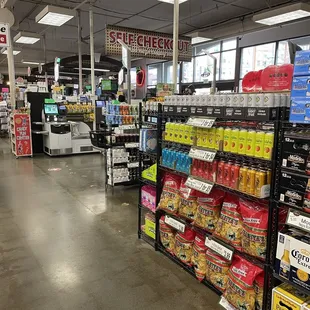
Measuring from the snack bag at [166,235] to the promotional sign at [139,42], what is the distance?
5400 millimetres

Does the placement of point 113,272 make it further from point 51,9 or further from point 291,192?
point 51,9

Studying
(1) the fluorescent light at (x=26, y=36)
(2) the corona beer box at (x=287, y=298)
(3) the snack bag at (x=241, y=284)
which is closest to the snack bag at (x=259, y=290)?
(3) the snack bag at (x=241, y=284)

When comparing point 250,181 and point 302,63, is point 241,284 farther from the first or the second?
point 302,63

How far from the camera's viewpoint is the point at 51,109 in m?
9.48

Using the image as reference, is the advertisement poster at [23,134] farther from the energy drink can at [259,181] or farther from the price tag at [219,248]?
the energy drink can at [259,181]

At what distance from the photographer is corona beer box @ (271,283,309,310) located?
2.01 meters

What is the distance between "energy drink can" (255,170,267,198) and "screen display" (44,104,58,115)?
8.38 m

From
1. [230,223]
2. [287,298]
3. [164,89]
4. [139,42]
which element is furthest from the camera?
[139,42]

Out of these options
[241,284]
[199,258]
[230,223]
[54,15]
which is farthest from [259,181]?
[54,15]

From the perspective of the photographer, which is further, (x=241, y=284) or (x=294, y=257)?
(x=241, y=284)

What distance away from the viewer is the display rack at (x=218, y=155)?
2.21 m

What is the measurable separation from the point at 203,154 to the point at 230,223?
647mm

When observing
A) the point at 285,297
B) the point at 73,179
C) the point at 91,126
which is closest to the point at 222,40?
the point at 91,126

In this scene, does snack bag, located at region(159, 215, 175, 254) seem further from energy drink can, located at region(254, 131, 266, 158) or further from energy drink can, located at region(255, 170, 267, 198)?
energy drink can, located at region(254, 131, 266, 158)
